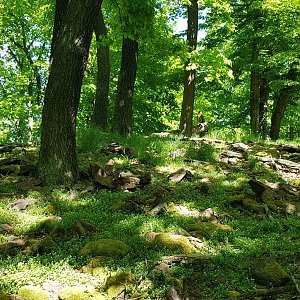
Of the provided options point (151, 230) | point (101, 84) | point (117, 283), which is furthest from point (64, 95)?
point (101, 84)

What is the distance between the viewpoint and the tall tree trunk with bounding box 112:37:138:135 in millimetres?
10227

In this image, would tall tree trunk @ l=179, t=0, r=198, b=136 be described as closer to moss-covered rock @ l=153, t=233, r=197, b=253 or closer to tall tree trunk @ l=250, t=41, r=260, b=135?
tall tree trunk @ l=250, t=41, r=260, b=135

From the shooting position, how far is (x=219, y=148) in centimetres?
910

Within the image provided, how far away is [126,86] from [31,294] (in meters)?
7.92

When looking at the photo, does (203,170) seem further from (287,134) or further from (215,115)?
(287,134)

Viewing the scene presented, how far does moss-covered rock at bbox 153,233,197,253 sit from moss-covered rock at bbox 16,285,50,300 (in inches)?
53.8

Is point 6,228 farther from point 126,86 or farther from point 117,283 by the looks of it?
point 126,86

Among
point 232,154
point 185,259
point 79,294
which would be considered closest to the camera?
point 79,294

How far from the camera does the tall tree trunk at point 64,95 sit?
6082 millimetres

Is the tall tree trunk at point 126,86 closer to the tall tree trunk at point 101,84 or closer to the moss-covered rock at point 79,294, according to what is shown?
the tall tree trunk at point 101,84

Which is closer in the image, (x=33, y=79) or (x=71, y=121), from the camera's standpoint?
(x=71, y=121)

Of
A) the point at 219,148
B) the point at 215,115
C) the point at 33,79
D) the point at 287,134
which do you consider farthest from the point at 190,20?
the point at 287,134

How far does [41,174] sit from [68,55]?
196 cm

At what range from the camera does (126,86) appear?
10.4 metres
